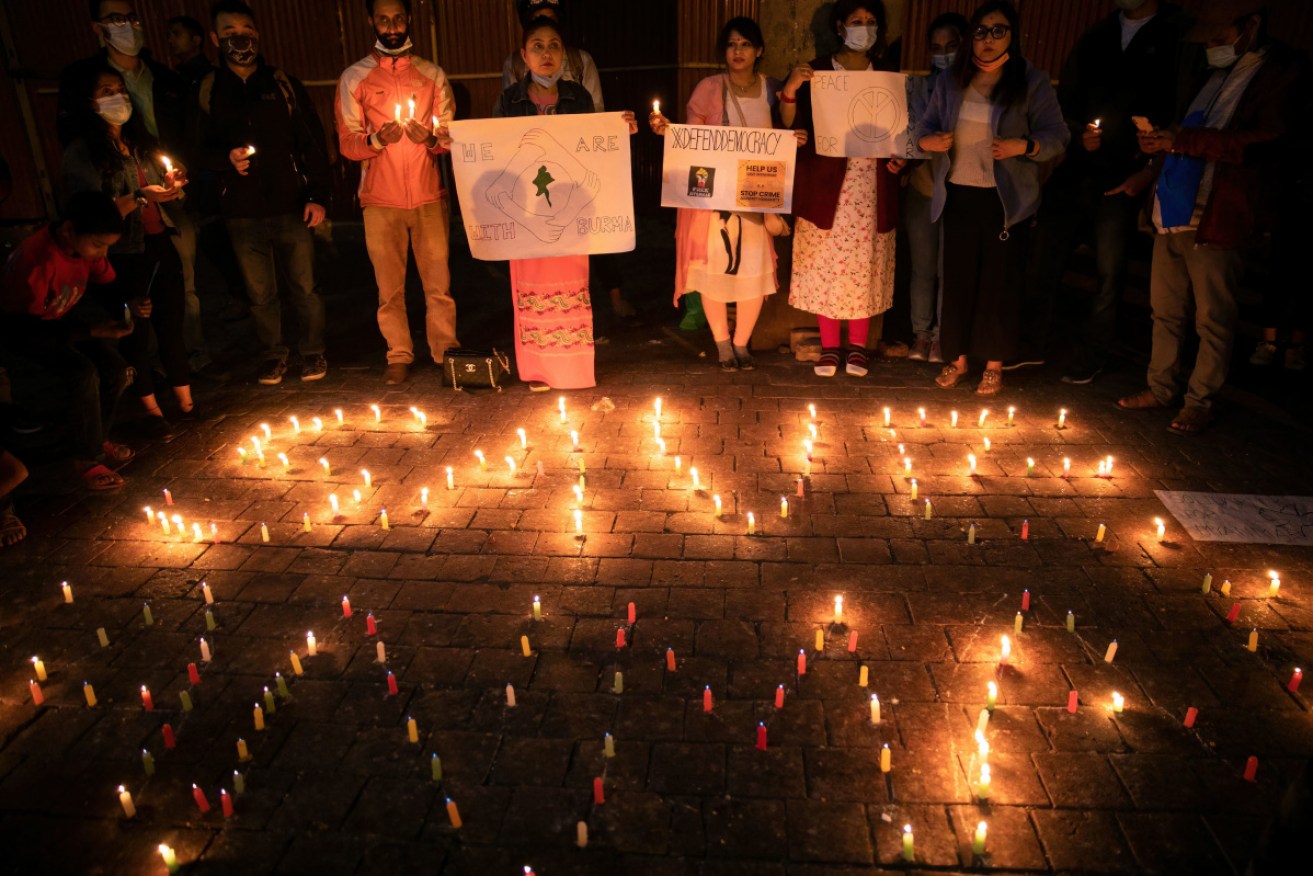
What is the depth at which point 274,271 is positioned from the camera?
8.06 meters

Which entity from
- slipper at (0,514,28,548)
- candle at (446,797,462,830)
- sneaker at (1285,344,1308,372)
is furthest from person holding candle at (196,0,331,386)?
sneaker at (1285,344,1308,372)

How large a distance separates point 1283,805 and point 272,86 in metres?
8.07

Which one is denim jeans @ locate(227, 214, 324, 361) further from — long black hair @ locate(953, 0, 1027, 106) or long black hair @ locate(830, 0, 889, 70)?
long black hair @ locate(953, 0, 1027, 106)

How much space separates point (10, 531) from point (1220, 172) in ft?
26.8

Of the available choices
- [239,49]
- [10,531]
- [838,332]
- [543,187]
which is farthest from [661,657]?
[239,49]

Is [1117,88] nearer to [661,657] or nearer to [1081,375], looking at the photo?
[1081,375]

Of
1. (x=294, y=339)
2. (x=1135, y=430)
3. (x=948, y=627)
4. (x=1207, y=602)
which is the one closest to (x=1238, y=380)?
(x=1135, y=430)

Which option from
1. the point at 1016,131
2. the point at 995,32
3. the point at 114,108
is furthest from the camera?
the point at 1016,131

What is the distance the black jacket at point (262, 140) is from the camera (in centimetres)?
744

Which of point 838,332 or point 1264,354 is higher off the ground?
point 838,332

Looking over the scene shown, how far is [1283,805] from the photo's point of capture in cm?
237

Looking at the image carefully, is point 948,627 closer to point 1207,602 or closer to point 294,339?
point 1207,602

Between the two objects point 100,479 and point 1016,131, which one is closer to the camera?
point 100,479

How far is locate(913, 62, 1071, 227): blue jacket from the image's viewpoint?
6.75 m
